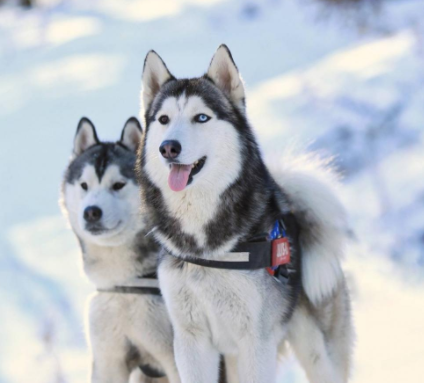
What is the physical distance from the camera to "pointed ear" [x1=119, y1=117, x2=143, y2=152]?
4566 mm

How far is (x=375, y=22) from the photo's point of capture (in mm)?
14391

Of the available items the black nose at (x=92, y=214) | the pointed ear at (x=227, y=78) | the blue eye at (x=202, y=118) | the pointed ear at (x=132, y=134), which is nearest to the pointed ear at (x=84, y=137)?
the pointed ear at (x=132, y=134)

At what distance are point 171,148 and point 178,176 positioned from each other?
0.18 meters

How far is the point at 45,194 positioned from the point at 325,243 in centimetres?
862

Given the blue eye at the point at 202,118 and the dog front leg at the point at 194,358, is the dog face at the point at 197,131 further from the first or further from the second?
the dog front leg at the point at 194,358

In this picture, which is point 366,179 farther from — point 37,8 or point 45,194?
point 37,8

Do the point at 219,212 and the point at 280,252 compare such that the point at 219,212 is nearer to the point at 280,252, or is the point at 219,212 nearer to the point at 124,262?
the point at 280,252

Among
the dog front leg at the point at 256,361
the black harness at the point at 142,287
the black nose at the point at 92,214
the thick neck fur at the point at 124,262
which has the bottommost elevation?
the dog front leg at the point at 256,361

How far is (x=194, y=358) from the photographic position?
3.43 m

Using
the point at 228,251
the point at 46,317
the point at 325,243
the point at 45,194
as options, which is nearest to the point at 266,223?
the point at 228,251

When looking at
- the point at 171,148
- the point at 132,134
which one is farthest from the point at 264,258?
the point at 132,134

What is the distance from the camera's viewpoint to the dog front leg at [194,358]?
341 cm

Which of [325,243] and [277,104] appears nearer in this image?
[325,243]

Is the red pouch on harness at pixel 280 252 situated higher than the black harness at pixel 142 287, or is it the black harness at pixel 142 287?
the red pouch on harness at pixel 280 252
